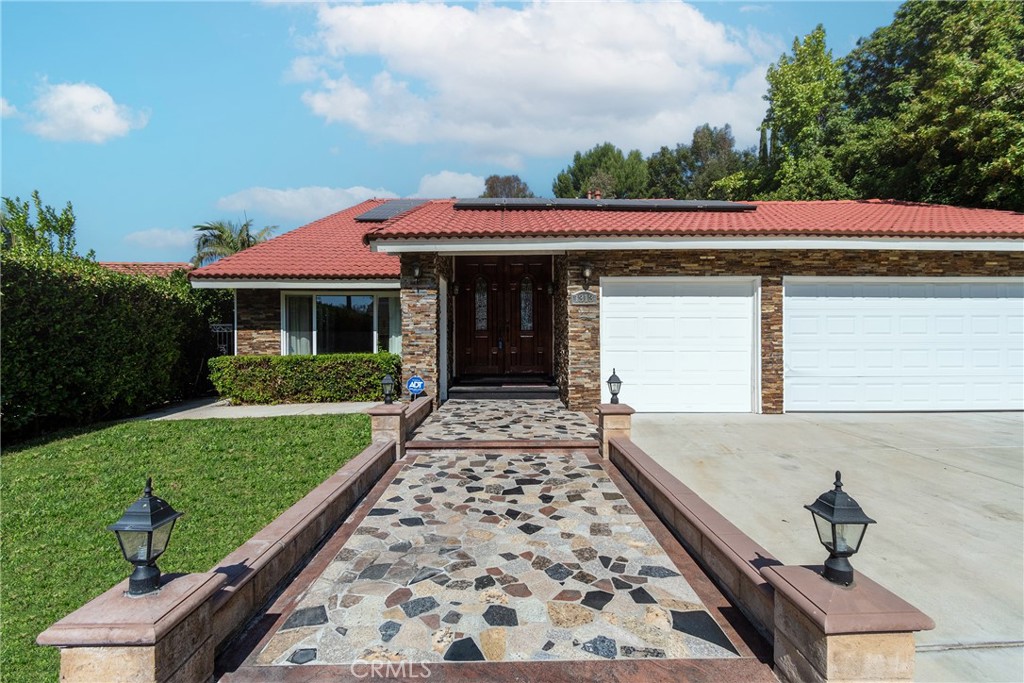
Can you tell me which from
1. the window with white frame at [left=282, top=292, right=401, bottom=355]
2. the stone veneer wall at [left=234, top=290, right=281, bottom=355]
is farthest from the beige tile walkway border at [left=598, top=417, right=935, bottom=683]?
the stone veneer wall at [left=234, top=290, right=281, bottom=355]

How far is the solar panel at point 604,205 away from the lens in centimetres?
1091

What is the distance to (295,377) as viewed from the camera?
10.9 meters

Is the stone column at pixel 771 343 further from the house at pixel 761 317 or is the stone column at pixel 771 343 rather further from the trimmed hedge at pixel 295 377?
the trimmed hedge at pixel 295 377

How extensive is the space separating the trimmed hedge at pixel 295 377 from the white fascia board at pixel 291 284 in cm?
173

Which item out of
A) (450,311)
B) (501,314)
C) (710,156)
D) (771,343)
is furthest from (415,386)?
(710,156)

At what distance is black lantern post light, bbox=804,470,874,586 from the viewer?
2.20m

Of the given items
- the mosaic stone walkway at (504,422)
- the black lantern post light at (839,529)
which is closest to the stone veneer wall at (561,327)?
the mosaic stone walkway at (504,422)

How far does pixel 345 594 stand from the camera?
10.5 feet

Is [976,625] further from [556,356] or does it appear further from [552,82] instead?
[552,82]

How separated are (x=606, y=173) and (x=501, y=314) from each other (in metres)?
33.1

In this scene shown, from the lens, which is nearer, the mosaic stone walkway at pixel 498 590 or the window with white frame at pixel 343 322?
the mosaic stone walkway at pixel 498 590

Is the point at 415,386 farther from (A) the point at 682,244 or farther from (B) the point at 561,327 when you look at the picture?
(A) the point at 682,244

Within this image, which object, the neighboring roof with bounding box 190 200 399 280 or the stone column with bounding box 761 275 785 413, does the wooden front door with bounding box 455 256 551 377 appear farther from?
the stone column with bounding box 761 275 785 413

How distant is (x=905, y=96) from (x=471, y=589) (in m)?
23.1
